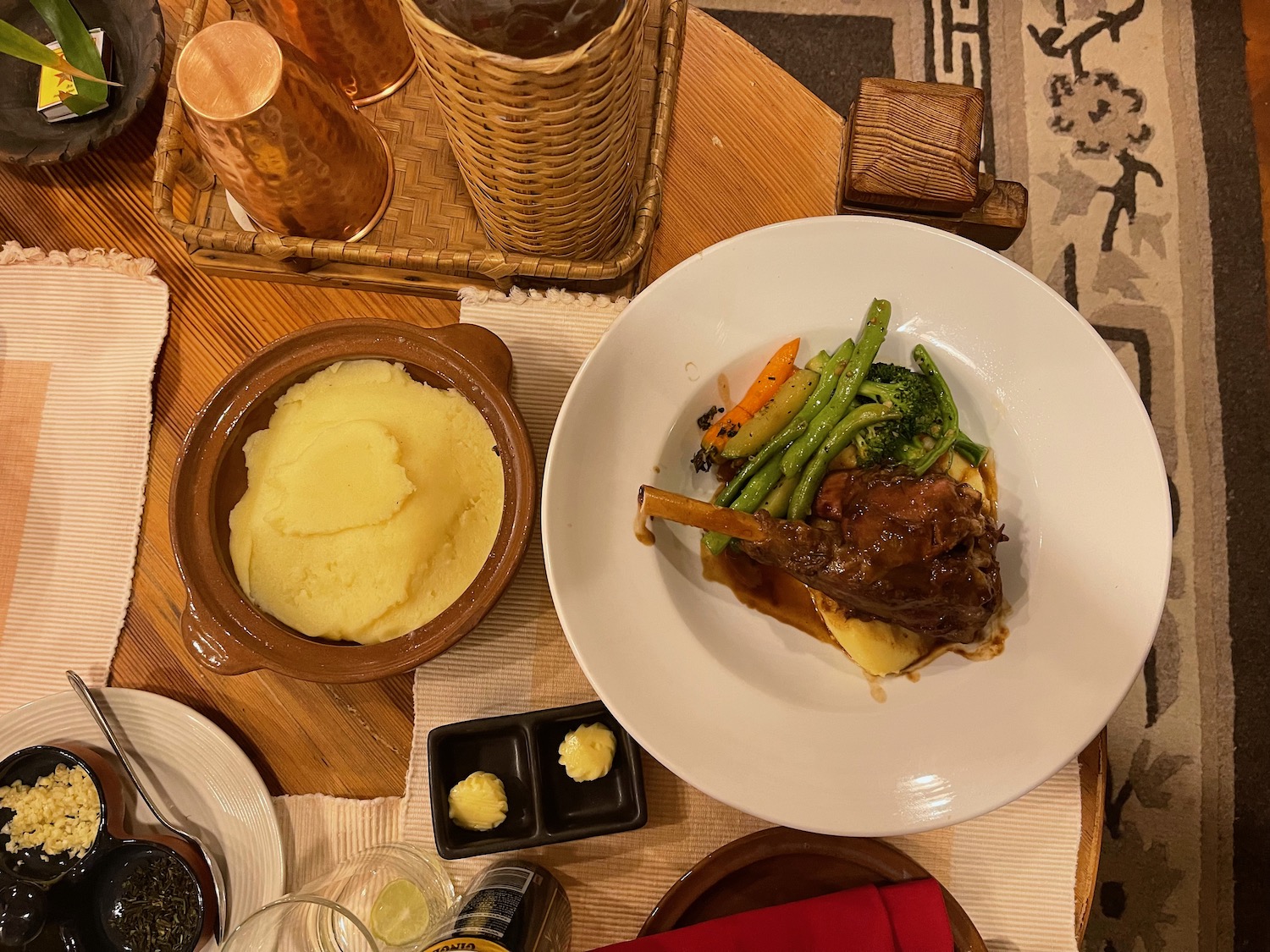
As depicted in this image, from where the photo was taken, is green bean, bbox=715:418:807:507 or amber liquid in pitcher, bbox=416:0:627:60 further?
green bean, bbox=715:418:807:507

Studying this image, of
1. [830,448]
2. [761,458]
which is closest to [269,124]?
[761,458]

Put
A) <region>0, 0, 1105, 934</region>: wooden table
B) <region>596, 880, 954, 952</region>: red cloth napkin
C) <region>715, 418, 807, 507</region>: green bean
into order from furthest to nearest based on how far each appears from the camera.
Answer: <region>0, 0, 1105, 934</region>: wooden table
<region>715, 418, 807, 507</region>: green bean
<region>596, 880, 954, 952</region>: red cloth napkin

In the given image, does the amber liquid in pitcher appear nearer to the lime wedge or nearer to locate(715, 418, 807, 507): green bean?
locate(715, 418, 807, 507): green bean

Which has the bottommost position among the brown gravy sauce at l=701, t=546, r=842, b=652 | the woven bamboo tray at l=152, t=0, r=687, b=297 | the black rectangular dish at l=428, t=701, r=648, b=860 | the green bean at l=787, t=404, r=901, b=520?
the black rectangular dish at l=428, t=701, r=648, b=860

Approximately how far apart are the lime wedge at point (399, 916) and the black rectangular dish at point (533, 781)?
15cm

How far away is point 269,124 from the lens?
1485 millimetres

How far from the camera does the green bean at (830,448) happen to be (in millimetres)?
1731

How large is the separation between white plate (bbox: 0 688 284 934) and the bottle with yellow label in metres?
0.47

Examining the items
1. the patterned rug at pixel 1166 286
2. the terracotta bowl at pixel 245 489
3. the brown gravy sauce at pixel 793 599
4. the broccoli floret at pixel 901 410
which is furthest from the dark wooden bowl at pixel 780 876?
the patterned rug at pixel 1166 286

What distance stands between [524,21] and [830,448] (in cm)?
107

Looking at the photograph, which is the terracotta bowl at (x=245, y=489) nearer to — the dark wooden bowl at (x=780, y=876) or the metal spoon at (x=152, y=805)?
the metal spoon at (x=152, y=805)

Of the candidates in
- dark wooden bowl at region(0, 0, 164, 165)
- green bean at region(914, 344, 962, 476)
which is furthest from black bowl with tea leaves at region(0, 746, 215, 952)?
green bean at region(914, 344, 962, 476)

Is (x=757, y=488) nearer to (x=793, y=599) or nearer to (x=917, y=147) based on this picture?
(x=793, y=599)

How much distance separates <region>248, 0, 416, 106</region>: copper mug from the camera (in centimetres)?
172
